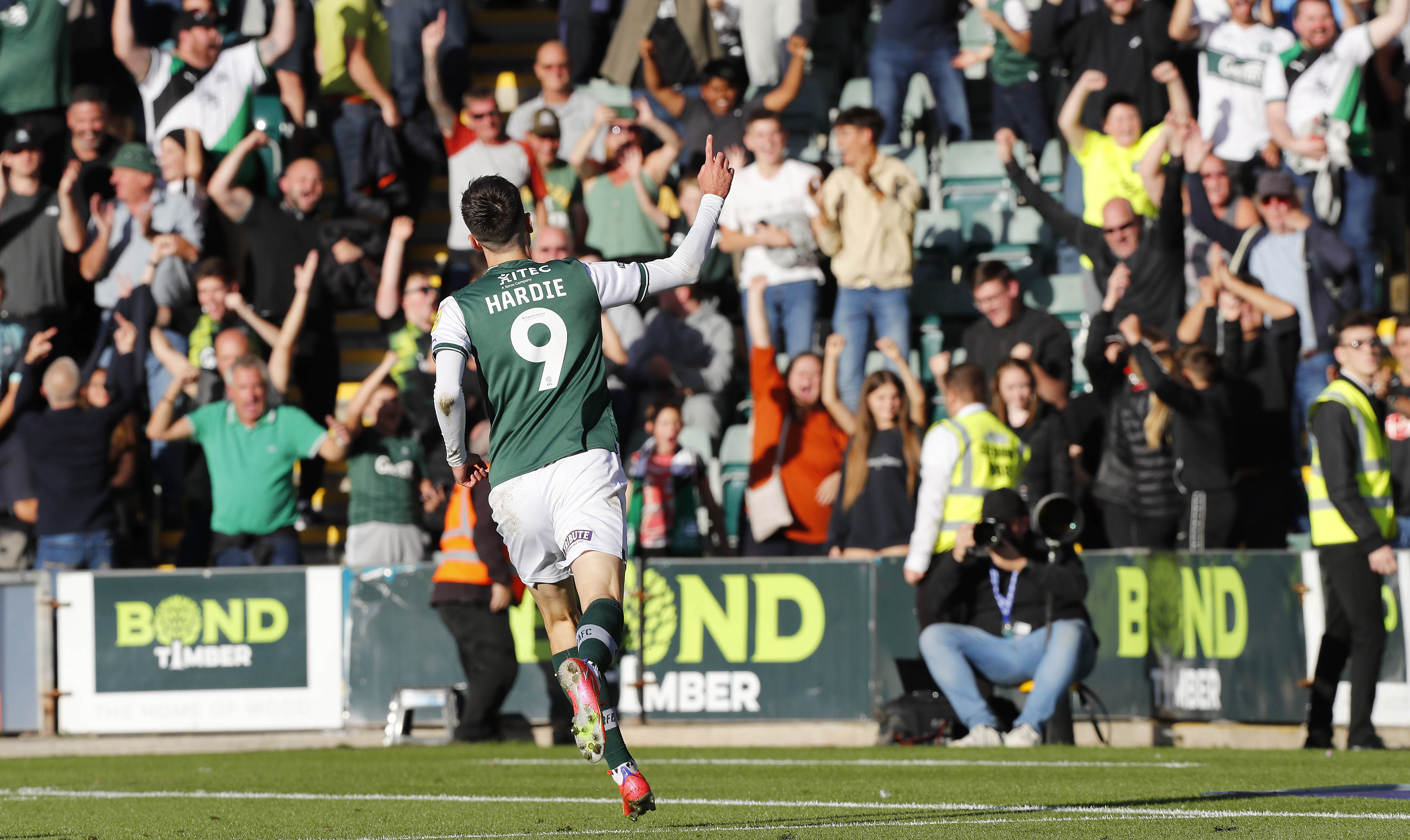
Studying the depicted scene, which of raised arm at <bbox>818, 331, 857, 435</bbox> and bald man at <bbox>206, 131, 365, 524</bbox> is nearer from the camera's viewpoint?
raised arm at <bbox>818, 331, 857, 435</bbox>

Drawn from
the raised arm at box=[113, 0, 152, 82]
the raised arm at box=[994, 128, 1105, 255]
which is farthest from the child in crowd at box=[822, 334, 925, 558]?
the raised arm at box=[113, 0, 152, 82]

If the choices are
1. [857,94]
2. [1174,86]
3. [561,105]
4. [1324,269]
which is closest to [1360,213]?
[1324,269]

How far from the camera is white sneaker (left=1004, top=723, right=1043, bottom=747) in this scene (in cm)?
1038

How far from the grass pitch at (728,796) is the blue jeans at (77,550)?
2.47 metres

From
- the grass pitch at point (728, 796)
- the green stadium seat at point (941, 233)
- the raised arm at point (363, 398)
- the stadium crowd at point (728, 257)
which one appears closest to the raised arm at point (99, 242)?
the stadium crowd at point (728, 257)

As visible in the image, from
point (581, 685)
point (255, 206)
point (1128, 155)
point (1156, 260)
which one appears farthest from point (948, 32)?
point (581, 685)

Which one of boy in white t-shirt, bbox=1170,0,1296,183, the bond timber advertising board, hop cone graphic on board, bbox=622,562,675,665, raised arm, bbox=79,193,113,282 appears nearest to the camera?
hop cone graphic on board, bbox=622,562,675,665

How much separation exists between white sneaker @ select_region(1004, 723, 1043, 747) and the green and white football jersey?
16.0 feet

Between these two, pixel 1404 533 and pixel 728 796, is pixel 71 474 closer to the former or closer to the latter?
pixel 728 796

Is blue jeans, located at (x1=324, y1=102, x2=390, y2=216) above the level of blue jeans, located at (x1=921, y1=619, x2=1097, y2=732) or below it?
above

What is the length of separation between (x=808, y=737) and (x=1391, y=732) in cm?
375

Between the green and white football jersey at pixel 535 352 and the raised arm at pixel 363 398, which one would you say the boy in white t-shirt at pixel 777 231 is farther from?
the green and white football jersey at pixel 535 352

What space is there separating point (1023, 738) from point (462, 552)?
399 centimetres

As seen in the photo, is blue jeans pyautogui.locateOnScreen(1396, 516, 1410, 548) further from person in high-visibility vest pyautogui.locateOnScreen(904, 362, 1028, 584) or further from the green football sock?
the green football sock
